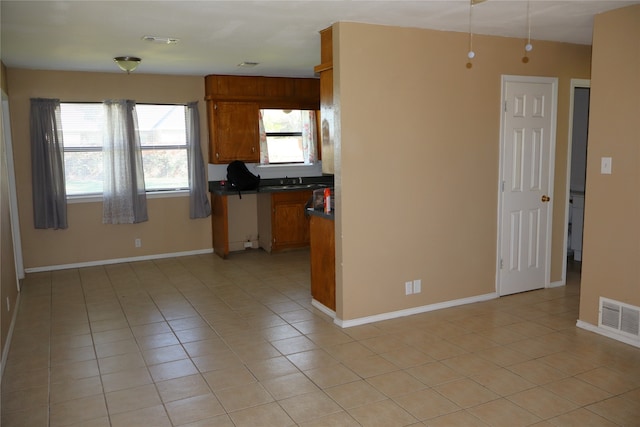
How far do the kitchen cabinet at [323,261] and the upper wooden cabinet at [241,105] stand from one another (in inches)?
107

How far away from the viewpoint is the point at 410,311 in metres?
4.46

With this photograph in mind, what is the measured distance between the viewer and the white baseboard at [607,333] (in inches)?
146

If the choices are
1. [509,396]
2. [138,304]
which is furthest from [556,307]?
[138,304]

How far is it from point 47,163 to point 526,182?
5282mm

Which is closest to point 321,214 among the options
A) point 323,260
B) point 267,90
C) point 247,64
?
point 323,260

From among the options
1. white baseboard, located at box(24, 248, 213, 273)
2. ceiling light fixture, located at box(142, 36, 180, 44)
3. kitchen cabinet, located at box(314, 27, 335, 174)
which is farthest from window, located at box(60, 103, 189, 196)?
kitchen cabinet, located at box(314, 27, 335, 174)

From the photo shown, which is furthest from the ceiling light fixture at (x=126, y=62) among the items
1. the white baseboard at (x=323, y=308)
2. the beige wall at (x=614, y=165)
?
the beige wall at (x=614, y=165)

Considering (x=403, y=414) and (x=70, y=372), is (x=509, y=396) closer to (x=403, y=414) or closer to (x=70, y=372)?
(x=403, y=414)

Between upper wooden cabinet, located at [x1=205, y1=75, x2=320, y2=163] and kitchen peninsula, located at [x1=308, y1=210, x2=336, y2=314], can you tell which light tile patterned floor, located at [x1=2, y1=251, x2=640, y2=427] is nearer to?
kitchen peninsula, located at [x1=308, y1=210, x2=336, y2=314]

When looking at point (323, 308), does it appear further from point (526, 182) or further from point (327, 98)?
point (526, 182)

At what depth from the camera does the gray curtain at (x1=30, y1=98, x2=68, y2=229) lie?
6023 millimetres

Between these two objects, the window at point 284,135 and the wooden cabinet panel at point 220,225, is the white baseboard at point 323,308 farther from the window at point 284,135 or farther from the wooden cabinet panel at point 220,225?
the window at point 284,135

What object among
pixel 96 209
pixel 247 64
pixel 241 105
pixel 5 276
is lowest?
pixel 5 276

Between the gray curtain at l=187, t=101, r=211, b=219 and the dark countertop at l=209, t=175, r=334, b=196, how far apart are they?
0.21 metres
